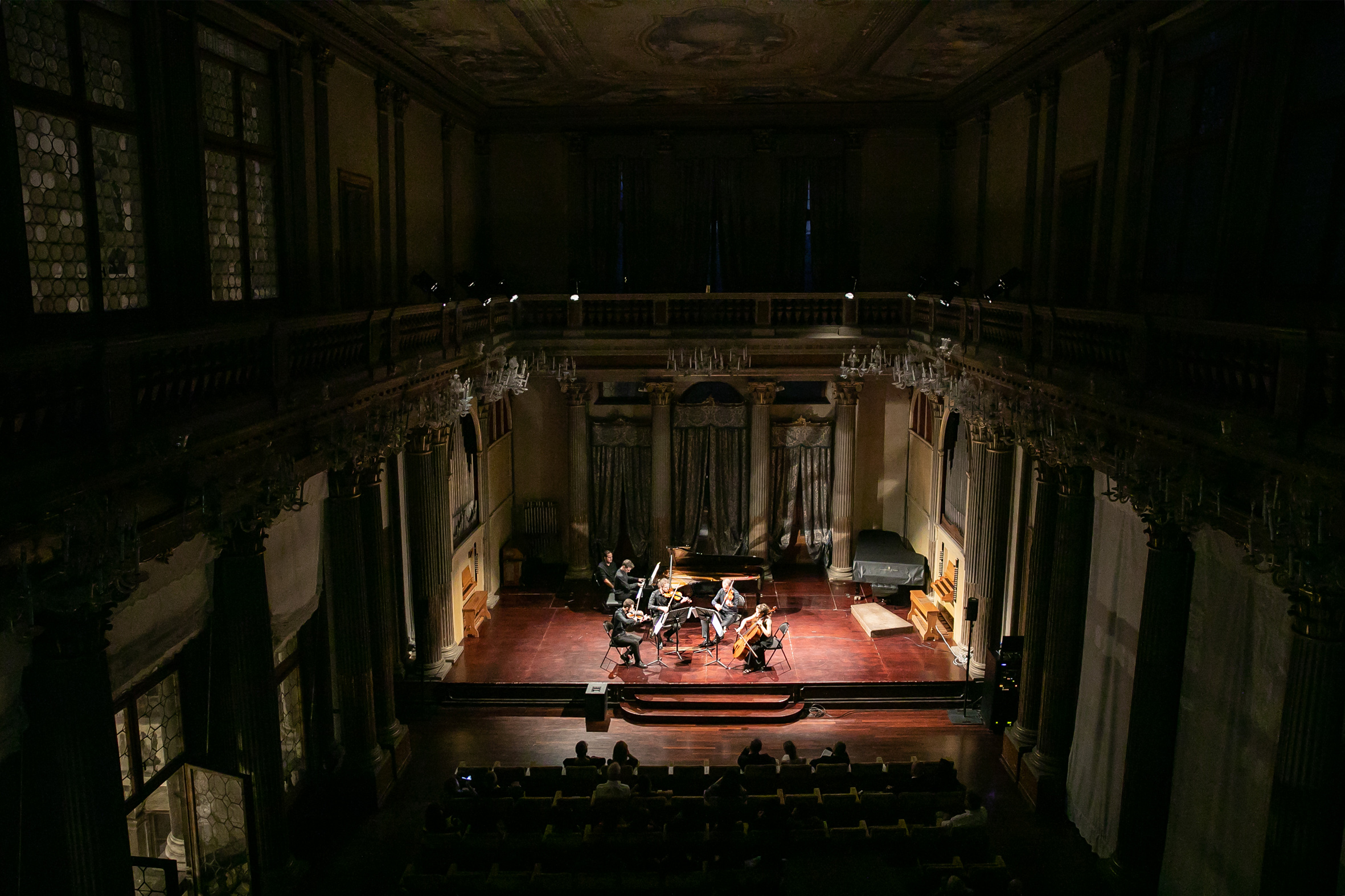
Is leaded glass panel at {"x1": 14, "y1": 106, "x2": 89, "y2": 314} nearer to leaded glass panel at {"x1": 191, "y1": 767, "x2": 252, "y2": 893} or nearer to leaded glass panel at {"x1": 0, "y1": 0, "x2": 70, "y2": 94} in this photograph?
leaded glass panel at {"x1": 0, "y1": 0, "x2": 70, "y2": 94}

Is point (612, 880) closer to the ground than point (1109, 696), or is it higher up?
closer to the ground

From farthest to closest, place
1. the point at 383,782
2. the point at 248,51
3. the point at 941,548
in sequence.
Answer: the point at 941,548
the point at 383,782
the point at 248,51

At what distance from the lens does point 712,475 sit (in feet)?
65.3

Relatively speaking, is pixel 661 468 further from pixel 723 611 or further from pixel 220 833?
pixel 220 833

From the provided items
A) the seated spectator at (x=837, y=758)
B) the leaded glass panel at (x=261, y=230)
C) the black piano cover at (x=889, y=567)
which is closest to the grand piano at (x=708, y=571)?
the black piano cover at (x=889, y=567)

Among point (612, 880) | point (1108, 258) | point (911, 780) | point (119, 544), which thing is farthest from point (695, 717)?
point (119, 544)

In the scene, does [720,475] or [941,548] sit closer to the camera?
[941,548]

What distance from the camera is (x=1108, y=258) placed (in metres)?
10.9

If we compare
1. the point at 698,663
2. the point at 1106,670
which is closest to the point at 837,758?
the point at 1106,670

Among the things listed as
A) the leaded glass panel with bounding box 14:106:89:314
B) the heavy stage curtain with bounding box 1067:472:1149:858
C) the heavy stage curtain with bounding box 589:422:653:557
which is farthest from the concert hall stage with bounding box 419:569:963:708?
the leaded glass panel with bounding box 14:106:89:314

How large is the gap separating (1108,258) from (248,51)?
9567mm

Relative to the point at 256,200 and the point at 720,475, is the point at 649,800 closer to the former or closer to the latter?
the point at 256,200

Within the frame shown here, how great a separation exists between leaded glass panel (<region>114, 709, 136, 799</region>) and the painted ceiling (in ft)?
25.8

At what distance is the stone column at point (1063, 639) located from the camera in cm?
1066
